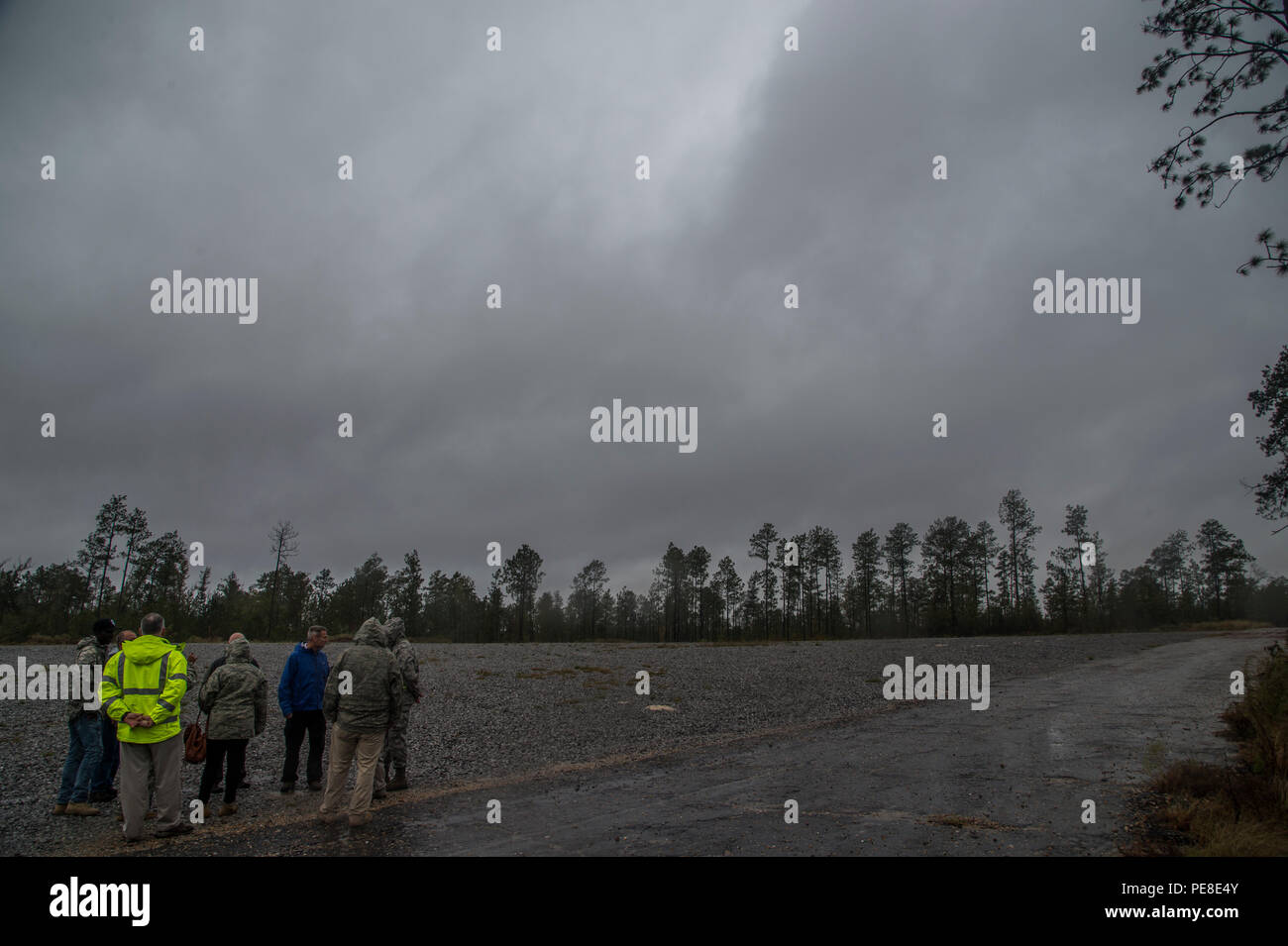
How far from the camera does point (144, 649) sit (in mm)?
8703

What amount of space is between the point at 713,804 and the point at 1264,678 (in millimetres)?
17544

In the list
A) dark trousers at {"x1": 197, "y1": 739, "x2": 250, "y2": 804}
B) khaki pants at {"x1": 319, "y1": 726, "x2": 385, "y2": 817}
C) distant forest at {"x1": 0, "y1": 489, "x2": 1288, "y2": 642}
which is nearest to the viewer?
khaki pants at {"x1": 319, "y1": 726, "x2": 385, "y2": 817}

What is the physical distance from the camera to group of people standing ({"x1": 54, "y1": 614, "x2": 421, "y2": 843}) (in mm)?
8664

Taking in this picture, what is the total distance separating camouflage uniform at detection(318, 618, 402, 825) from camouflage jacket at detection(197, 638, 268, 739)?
1277mm

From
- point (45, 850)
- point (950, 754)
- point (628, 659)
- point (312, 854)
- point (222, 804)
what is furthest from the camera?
point (628, 659)

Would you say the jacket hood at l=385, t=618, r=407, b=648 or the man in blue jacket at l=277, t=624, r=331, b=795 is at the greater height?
the jacket hood at l=385, t=618, r=407, b=648

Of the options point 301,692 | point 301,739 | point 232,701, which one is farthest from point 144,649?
point 301,739

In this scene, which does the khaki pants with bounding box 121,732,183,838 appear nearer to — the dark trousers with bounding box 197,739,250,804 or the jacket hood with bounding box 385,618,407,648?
the dark trousers with bounding box 197,739,250,804

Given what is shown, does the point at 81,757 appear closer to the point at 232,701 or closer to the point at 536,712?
the point at 232,701

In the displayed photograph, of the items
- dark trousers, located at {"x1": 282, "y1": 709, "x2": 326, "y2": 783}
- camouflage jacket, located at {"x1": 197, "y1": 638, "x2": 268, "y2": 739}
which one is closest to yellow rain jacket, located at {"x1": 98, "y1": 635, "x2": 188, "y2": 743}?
camouflage jacket, located at {"x1": 197, "y1": 638, "x2": 268, "y2": 739}

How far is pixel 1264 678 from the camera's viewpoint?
1845cm

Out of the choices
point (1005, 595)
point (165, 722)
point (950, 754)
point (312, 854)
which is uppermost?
point (165, 722)
